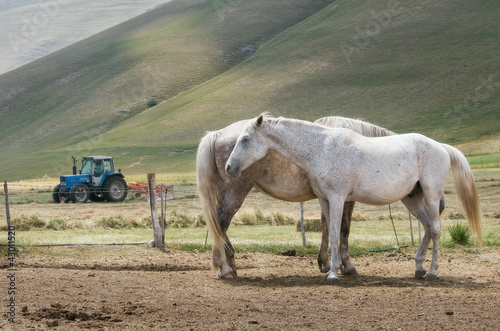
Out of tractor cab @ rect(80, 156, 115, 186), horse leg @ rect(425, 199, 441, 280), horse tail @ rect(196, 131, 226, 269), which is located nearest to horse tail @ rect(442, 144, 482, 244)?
horse leg @ rect(425, 199, 441, 280)

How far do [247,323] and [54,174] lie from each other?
8315cm

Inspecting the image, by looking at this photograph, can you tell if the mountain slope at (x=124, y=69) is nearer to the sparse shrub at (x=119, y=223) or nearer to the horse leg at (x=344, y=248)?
the sparse shrub at (x=119, y=223)

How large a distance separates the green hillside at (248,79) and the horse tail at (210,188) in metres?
62.4

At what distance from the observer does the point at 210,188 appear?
34.4 feet

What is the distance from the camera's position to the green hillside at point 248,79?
9000 centimetres

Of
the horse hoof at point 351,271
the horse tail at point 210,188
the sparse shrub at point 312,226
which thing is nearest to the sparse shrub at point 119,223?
the sparse shrub at point 312,226

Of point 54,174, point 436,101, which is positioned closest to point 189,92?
point 54,174

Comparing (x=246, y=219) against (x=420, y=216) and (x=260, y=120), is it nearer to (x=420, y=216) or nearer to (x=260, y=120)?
(x=420, y=216)

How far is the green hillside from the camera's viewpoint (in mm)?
90000

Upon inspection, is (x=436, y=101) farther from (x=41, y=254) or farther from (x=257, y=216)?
(x=41, y=254)

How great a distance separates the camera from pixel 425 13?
117 metres

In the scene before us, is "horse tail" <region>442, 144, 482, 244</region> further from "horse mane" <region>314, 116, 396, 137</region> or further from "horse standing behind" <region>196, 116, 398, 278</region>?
"horse standing behind" <region>196, 116, 398, 278</region>

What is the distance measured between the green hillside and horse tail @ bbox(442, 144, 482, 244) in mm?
60880

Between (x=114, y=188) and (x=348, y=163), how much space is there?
25612mm
